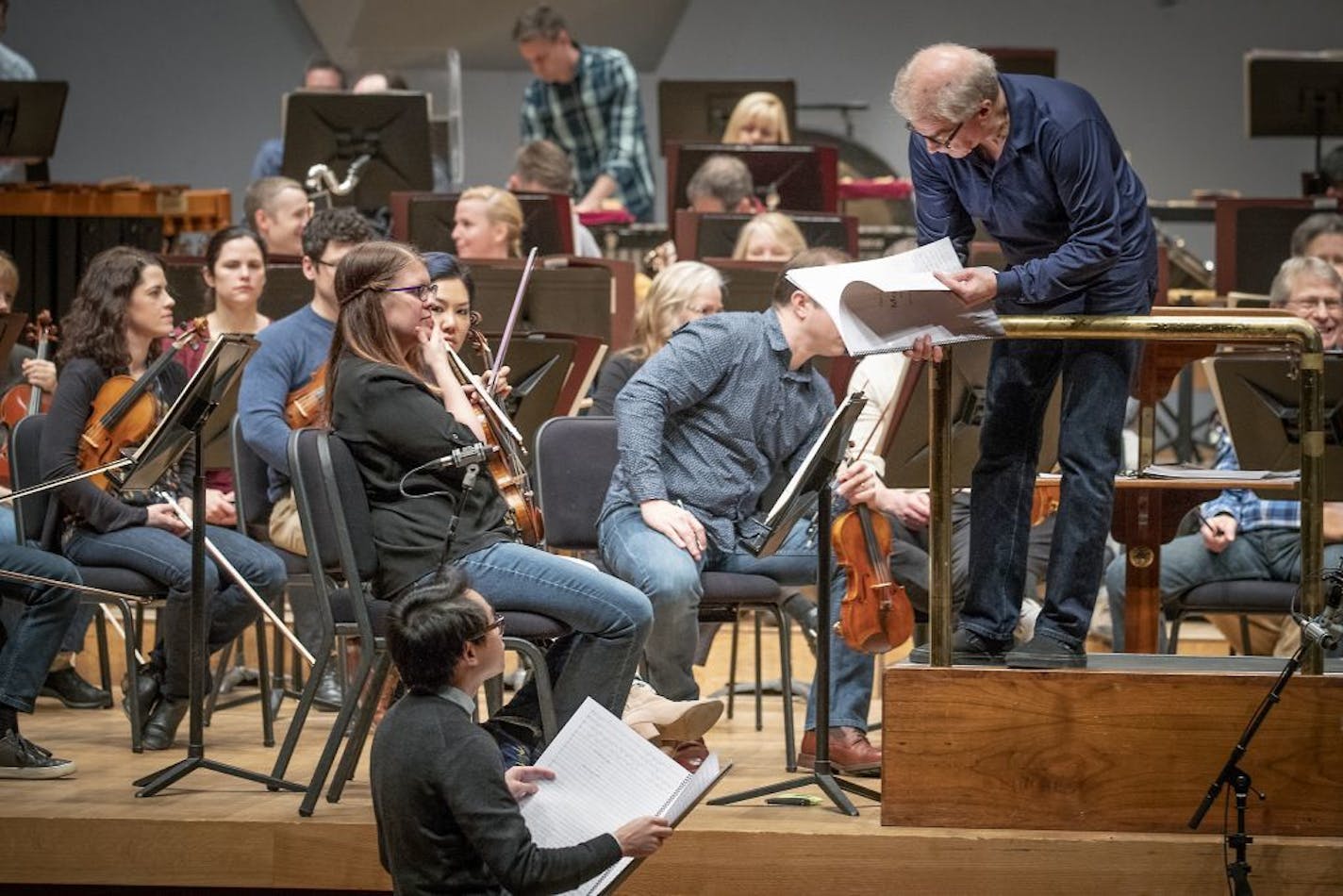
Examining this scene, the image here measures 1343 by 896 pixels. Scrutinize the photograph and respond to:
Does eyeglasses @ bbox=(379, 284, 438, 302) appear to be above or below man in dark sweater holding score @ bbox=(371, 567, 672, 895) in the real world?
above

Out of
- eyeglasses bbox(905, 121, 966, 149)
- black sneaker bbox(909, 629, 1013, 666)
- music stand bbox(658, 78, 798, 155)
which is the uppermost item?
music stand bbox(658, 78, 798, 155)

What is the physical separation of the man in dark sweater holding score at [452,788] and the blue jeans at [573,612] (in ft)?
2.50

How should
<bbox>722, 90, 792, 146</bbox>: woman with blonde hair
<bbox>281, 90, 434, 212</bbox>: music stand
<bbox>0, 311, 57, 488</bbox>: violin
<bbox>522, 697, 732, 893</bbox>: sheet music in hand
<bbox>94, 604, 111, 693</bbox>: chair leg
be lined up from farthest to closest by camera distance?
<bbox>722, 90, 792, 146</bbox>: woman with blonde hair → <bbox>281, 90, 434, 212</bbox>: music stand → <bbox>94, 604, 111, 693</bbox>: chair leg → <bbox>0, 311, 57, 488</bbox>: violin → <bbox>522, 697, 732, 893</bbox>: sheet music in hand

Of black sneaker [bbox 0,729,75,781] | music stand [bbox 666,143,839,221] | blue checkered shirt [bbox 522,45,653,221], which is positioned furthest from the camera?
blue checkered shirt [bbox 522,45,653,221]

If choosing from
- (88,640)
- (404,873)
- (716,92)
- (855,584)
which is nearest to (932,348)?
(855,584)

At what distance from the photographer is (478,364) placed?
4973 mm

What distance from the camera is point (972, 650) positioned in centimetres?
381

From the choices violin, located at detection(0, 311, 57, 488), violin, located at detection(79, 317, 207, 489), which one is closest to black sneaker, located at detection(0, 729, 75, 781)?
violin, located at detection(79, 317, 207, 489)

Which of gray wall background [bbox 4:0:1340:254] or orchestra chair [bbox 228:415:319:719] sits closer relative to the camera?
orchestra chair [bbox 228:415:319:719]

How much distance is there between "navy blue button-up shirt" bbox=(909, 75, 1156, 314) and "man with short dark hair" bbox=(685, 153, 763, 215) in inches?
136

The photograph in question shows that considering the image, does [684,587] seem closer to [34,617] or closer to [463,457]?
[463,457]

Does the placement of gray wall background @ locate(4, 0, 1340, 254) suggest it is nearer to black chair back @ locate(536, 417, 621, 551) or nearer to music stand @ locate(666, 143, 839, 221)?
music stand @ locate(666, 143, 839, 221)

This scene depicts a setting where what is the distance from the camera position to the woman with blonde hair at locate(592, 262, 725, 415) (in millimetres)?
5094

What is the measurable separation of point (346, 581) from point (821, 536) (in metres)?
0.99
